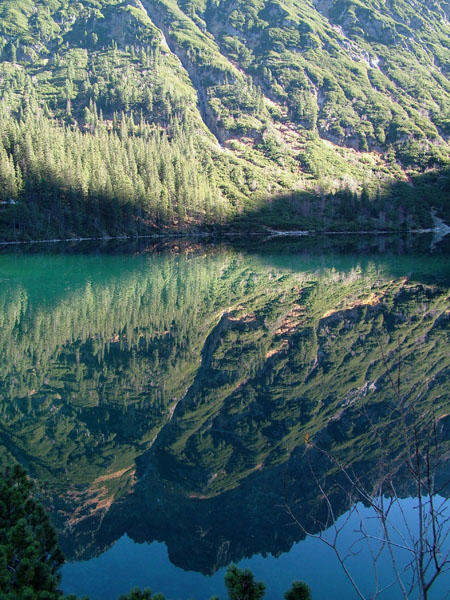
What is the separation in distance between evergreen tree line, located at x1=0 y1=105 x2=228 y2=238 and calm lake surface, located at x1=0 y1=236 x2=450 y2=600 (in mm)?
70719

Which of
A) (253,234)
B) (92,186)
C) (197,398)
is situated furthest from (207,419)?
(253,234)

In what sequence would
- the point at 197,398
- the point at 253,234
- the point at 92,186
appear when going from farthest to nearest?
the point at 253,234, the point at 92,186, the point at 197,398

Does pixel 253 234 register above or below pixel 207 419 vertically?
above

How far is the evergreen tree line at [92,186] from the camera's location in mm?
96750

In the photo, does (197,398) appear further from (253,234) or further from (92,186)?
(253,234)

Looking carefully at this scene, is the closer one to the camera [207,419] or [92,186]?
[207,419]

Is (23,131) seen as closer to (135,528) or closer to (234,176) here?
(234,176)

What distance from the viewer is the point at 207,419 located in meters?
15.3

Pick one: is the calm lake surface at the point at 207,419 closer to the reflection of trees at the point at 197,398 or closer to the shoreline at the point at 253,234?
the reflection of trees at the point at 197,398

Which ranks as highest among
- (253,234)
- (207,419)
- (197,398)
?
(253,234)

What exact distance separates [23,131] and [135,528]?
117m

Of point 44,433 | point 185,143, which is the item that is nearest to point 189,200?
point 185,143

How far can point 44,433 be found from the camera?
46.4ft

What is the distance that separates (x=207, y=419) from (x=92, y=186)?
9994 cm
